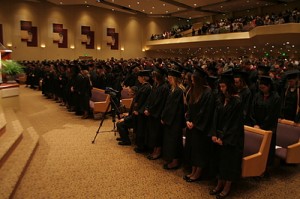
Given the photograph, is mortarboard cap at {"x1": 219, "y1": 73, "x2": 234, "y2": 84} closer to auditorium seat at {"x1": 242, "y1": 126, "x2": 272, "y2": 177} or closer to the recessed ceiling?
auditorium seat at {"x1": 242, "y1": 126, "x2": 272, "y2": 177}

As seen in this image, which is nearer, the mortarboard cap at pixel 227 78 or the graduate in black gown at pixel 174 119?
the mortarboard cap at pixel 227 78

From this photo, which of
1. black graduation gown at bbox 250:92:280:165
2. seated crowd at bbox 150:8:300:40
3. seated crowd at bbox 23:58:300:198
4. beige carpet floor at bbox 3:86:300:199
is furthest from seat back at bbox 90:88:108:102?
seated crowd at bbox 150:8:300:40

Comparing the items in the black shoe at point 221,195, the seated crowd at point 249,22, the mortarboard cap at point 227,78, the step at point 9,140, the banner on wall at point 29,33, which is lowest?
the black shoe at point 221,195

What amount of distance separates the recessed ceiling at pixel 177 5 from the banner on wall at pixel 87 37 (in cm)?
255

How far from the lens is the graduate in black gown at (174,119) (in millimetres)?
4957

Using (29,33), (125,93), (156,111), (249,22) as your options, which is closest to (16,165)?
(156,111)

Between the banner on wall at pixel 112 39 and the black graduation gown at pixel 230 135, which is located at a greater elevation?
the banner on wall at pixel 112 39

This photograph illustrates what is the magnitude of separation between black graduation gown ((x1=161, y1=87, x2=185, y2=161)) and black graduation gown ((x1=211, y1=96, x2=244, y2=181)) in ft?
3.05

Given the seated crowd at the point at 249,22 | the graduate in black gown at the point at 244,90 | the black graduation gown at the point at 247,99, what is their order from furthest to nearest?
the seated crowd at the point at 249,22
the black graduation gown at the point at 247,99
the graduate in black gown at the point at 244,90

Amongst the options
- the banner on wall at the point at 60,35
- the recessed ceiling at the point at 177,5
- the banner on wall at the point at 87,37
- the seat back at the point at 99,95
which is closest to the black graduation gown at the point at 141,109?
the seat back at the point at 99,95

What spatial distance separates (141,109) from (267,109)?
2.44 meters

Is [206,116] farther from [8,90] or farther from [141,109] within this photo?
[8,90]

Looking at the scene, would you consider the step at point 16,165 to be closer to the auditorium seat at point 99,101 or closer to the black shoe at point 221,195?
the auditorium seat at point 99,101

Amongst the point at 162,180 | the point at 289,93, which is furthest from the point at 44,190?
the point at 289,93
